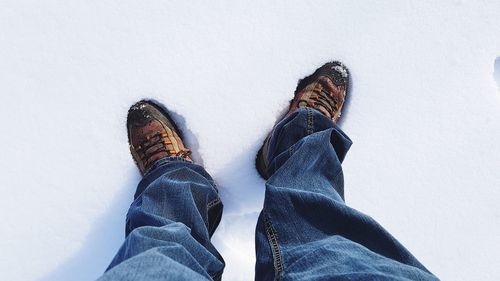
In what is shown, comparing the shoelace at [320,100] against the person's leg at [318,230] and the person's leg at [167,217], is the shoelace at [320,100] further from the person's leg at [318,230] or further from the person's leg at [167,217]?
the person's leg at [167,217]

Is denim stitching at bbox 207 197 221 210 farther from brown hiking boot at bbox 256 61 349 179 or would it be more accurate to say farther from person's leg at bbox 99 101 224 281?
brown hiking boot at bbox 256 61 349 179

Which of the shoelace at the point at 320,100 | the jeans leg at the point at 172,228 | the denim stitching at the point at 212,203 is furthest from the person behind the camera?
the shoelace at the point at 320,100

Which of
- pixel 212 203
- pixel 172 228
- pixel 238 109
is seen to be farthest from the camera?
pixel 238 109

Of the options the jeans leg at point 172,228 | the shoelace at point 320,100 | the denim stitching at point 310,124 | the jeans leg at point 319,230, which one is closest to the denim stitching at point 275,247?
the jeans leg at point 319,230

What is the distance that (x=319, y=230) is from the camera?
0.65 m

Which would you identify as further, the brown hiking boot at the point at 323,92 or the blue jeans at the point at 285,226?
the brown hiking boot at the point at 323,92

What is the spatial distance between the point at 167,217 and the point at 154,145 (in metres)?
0.26

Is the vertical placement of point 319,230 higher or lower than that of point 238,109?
lower

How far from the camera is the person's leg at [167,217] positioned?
52 cm

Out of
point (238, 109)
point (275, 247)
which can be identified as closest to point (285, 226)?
point (275, 247)

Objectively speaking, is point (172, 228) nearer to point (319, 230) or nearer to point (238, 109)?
point (319, 230)

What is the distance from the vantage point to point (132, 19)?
0.93 m

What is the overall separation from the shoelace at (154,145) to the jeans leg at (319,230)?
0.25m

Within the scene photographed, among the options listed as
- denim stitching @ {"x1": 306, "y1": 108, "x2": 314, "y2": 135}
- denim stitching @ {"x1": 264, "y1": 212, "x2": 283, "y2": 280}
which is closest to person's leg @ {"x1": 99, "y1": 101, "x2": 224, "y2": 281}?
denim stitching @ {"x1": 264, "y1": 212, "x2": 283, "y2": 280}
